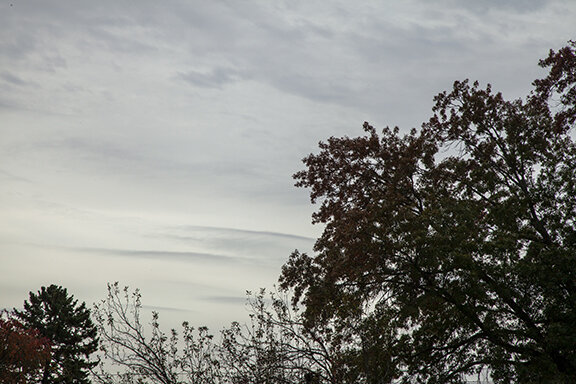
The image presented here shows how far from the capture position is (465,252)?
15.5 meters

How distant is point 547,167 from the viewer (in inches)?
671

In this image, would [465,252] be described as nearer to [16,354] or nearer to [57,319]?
[16,354]

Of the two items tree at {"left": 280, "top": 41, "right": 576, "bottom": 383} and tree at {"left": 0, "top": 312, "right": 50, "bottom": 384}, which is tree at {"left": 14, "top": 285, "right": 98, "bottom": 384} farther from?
tree at {"left": 280, "top": 41, "right": 576, "bottom": 383}

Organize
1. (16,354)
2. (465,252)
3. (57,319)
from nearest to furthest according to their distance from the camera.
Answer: (465,252)
(16,354)
(57,319)

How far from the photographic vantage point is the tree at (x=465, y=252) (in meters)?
15.2

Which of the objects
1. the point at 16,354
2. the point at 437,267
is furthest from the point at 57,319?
the point at 437,267

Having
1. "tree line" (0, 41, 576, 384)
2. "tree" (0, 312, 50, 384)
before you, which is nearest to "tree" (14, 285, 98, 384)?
"tree" (0, 312, 50, 384)

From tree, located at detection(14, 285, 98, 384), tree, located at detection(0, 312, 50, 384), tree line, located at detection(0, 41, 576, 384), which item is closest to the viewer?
tree line, located at detection(0, 41, 576, 384)

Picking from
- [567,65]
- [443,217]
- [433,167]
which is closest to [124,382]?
[443,217]

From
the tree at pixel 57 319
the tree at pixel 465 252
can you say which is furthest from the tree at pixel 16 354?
the tree at pixel 465 252

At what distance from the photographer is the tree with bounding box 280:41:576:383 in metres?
15.2

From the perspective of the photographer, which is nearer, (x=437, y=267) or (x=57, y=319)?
(x=437, y=267)

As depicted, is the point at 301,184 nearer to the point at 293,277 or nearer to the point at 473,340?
the point at 293,277

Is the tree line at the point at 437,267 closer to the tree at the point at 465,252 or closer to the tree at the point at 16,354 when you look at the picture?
the tree at the point at 465,252
